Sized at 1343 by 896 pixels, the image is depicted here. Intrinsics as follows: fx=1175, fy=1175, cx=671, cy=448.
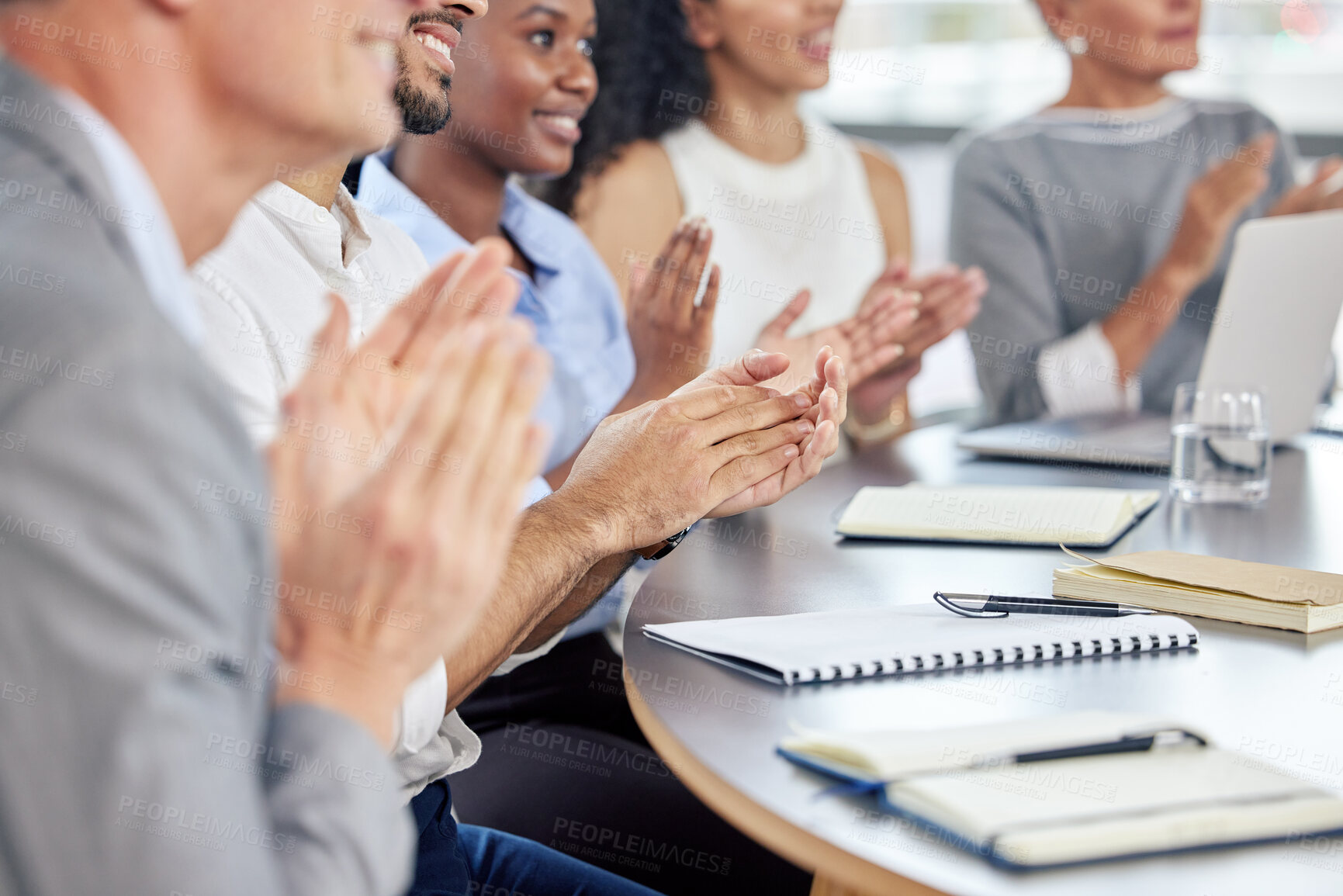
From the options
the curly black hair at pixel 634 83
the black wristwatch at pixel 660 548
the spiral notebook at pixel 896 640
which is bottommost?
the black wristwatch at pixel 660 548

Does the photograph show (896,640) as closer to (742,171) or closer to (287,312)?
(287,312)

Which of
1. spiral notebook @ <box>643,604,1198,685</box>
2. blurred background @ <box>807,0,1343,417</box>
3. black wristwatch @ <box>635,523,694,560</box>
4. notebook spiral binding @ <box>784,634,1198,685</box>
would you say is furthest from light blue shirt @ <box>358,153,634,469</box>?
blurred background @ <box>807,0,1343,417</box>

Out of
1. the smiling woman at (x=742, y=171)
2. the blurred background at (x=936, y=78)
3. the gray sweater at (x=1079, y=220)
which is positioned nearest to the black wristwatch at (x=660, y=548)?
the smiling woman at (x=742, y=171)

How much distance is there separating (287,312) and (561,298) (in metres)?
0.92

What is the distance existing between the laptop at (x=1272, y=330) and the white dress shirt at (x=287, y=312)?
0.92 metres

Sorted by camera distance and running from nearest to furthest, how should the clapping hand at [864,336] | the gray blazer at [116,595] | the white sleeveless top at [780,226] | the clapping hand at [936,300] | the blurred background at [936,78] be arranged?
1. the gray blazer at [116,595]
2. the clapping hand at [864,336]
3. the clapping hand at [936,300]
4. the white sleeveless top at [780,226]
5. the blurred background at [936,78]

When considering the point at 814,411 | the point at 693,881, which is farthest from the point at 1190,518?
the point at 693,881

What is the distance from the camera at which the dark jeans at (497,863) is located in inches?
37.5

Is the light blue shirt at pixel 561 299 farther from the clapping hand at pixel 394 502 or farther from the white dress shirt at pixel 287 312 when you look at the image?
the clapping hand at pixel 394 502

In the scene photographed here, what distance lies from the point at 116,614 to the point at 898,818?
363mm

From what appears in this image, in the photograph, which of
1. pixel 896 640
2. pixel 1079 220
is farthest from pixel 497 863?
pixel 1079 220

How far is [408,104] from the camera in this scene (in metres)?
1.10

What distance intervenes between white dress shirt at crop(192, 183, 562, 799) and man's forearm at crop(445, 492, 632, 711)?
48mm

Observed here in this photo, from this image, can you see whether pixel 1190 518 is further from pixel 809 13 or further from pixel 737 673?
pixel 809 13
